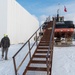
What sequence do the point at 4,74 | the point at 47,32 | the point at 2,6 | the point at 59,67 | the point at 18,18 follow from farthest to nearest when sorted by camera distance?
1. the point at 18,18
2. the point at 2,6
3. the point at 47,32
4. the point at 59,67
5. the point at 4,74

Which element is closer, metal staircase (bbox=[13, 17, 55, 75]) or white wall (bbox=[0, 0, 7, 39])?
metal staircase (bbox=[13, 17, 55, 75])

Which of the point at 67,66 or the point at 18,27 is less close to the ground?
the point at 18,27

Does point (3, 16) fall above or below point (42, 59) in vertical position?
above

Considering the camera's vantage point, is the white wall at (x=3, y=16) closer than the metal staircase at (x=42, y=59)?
No

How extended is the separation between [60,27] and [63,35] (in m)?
1.43

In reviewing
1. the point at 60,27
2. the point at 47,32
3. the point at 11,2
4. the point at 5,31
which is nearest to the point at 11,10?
the point at 11,2

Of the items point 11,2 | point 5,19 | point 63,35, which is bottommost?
point 63,35

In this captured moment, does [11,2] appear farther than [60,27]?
Yes

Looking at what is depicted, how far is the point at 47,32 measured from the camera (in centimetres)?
1641

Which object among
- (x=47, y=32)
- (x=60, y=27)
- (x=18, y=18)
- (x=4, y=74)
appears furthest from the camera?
(x=18, y=18)

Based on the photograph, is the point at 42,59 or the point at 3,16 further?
the point at 3,16

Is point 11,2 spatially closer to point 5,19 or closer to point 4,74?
point 5,19

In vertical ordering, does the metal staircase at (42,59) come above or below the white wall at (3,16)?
below

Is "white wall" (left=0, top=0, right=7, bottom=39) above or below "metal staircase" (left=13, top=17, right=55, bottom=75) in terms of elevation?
above
